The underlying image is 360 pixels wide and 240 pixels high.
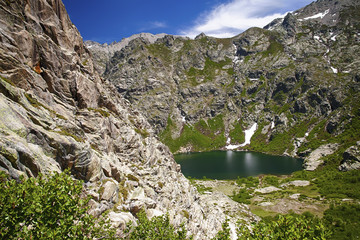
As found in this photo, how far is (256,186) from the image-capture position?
134 metres

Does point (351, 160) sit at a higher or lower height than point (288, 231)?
lower

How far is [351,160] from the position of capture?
138m

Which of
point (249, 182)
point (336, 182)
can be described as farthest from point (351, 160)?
point (249, 182)

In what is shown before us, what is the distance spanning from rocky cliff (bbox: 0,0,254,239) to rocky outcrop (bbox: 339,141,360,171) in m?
137

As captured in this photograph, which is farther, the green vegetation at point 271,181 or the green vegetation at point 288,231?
the green vegetation at point 271,181

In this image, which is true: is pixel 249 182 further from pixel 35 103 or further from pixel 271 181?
pixel 35 103

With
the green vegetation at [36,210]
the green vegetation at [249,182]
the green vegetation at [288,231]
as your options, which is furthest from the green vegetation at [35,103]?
the green vegetation at [249,182]

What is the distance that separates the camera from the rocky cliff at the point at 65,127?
22.9 m

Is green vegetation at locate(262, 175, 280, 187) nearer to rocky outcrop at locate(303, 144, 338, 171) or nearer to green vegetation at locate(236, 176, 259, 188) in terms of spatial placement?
green vegetation at locate(236, 176, 259, 188)

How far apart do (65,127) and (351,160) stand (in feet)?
588

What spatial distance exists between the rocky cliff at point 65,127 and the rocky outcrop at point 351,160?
136831mm

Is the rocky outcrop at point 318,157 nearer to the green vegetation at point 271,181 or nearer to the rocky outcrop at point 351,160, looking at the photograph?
the rocky outcrop at point 351,160

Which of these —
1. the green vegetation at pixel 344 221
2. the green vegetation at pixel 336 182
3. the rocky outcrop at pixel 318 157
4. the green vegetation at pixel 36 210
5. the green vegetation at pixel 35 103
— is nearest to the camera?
the green vegetation at pixel 36 210

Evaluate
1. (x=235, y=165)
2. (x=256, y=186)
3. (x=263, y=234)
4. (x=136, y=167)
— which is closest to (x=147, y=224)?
(x=263, y=234)
